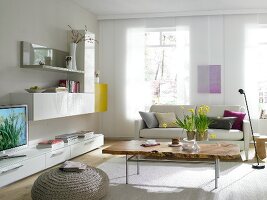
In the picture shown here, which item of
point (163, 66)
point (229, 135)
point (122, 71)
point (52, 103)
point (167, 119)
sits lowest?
point (229, 135)

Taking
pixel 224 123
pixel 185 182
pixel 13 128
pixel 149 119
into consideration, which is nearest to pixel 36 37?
pixel 13 128

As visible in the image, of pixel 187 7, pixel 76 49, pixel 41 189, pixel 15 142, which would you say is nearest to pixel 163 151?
pixel 41 189

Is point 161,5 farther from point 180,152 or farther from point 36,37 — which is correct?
point 180,152

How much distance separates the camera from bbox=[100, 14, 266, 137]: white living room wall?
754 cm

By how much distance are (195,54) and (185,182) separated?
13.3 ft

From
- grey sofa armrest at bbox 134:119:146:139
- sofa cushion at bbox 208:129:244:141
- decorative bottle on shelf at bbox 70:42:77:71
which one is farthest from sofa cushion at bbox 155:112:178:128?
decorative bottle on shelf at bbox 70:42:77:71

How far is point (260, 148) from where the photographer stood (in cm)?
571

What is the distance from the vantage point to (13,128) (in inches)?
177

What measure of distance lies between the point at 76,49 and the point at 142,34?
1.97 metres

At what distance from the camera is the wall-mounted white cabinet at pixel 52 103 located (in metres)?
4.83

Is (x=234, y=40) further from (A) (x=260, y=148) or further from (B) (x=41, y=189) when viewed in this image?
(B) (x=41, y=189)

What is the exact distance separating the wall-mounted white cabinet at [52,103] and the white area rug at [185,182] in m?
1.09

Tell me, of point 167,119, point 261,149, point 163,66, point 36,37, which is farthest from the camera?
point 163,66

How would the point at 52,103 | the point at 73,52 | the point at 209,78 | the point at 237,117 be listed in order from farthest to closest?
the point at 209,78
the point at 237,117
the point at 73,52
the point at 52,103
